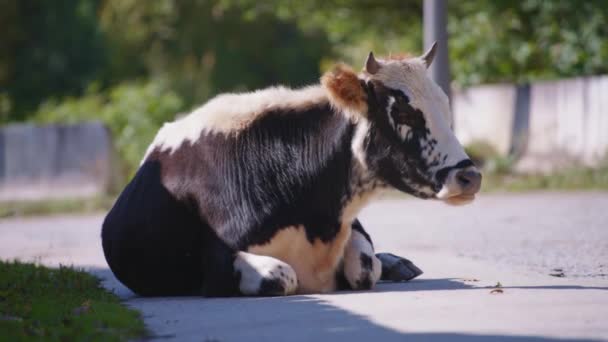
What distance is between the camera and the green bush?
24406 millimetres

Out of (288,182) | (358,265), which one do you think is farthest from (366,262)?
(288,182)

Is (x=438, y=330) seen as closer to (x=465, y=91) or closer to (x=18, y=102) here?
(x=465, y=91)

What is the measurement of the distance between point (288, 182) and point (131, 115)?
1946cm

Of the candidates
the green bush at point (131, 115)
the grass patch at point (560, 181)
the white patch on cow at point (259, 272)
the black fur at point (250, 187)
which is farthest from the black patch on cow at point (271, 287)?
the green bush at point (131, 115)

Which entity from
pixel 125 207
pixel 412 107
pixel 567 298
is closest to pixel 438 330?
pixel 567 298

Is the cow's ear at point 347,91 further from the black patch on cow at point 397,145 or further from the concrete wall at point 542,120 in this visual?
the concrete wall at point 542,120

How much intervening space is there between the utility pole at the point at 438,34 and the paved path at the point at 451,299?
2156 millimetres

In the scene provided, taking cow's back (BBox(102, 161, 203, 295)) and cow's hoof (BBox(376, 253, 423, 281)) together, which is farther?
cow's hoof (BBox(376, 253, 423, 281))

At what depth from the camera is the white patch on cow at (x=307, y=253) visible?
737 cm

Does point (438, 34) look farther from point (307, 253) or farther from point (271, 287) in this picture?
point (271, 287)

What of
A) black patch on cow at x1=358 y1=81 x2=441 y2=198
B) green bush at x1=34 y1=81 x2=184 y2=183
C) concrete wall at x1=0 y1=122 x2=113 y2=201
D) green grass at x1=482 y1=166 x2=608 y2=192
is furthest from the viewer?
green bush at x1=34 y1=81 x2=184 y2=183

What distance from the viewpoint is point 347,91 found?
23.9 feet

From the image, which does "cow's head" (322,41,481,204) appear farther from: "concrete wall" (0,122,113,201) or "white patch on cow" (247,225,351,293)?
"concrete wall" (0,122,113,201)

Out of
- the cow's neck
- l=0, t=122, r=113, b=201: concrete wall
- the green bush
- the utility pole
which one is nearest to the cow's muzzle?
the cow's neck
